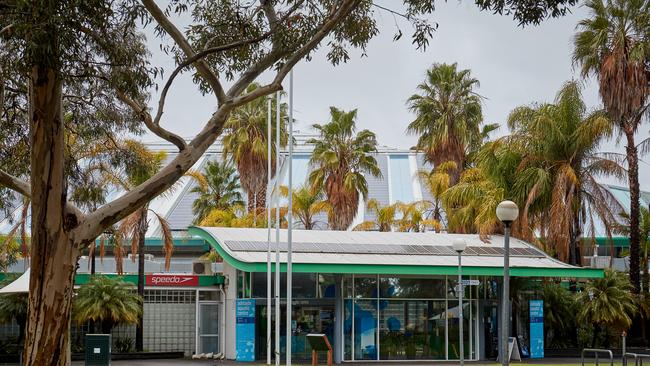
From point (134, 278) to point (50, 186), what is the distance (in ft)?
74.8

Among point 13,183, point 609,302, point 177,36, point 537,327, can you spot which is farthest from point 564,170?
point 13,183

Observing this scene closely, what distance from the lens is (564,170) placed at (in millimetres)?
38969

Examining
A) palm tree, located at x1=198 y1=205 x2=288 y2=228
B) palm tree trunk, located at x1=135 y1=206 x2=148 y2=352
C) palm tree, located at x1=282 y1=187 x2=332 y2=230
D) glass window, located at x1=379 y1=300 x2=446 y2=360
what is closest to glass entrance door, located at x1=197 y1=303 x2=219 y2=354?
palm tree trunk, located at x1=135 y1=206 x2=148 y2=352

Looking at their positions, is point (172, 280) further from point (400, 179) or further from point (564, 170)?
point (400, 179)

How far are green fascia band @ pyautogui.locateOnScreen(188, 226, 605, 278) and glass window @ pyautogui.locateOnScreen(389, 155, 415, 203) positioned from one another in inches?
1110

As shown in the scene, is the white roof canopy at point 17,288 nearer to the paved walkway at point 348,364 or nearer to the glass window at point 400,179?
the paved walkway at point 348,364

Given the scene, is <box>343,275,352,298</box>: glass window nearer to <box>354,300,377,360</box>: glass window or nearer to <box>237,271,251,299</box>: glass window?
<box>354,300,377,360</box>: glass window

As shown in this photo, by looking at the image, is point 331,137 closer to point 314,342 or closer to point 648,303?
point 648,303

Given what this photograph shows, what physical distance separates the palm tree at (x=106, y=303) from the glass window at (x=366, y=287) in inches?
320

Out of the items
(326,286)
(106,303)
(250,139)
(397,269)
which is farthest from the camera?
(250,139)

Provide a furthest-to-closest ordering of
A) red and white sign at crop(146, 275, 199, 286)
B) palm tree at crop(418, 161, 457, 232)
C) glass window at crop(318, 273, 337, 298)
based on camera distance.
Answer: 1. palm tree at crop(418, 161, 457, 232)
2. red and white sign at crop(146, 275, 199, 286)
3. glass window at crop(318, 273, 337, 298)

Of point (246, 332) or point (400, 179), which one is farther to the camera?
point (400, 179)

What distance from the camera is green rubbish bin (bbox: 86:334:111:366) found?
31000 mm

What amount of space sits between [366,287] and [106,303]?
9.48 metres
